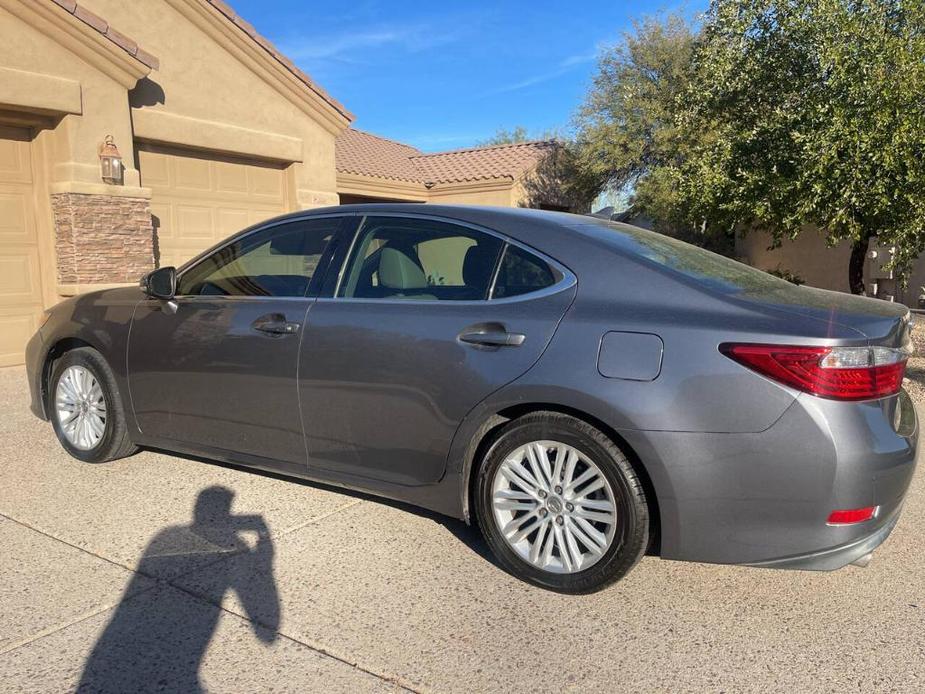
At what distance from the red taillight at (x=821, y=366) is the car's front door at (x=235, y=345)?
216 cm

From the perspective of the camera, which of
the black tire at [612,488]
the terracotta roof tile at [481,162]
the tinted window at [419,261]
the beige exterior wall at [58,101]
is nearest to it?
the black tire at [612,488]

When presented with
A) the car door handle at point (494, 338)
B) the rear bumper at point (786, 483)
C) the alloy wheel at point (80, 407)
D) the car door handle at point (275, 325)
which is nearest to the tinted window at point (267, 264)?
the car door handle at point (275, 325)

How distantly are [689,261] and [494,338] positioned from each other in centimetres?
101

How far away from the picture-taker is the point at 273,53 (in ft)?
37.2

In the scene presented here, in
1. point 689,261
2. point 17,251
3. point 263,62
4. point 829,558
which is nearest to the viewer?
point 829,558

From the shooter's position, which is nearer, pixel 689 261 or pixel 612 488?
pixel 612 488

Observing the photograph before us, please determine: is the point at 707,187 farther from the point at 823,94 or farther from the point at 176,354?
the point at 176,354

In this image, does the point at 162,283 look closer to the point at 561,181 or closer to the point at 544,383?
the point at 544,383

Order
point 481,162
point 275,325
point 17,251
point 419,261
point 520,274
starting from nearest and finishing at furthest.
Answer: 1. point 520,274
2. point 419,261
3. point 275,325
4. point 17,251
5. point 481,162

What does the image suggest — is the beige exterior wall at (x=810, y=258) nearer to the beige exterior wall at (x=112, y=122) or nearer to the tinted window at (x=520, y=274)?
the beige exterior wall at (x=112, y=122)

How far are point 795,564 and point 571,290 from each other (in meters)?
1.36

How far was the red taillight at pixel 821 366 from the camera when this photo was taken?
2.63m

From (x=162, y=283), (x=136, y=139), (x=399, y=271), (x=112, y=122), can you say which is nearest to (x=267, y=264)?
(x=162, y=283)

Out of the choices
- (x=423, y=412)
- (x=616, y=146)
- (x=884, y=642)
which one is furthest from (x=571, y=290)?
(x=616, y=146)
